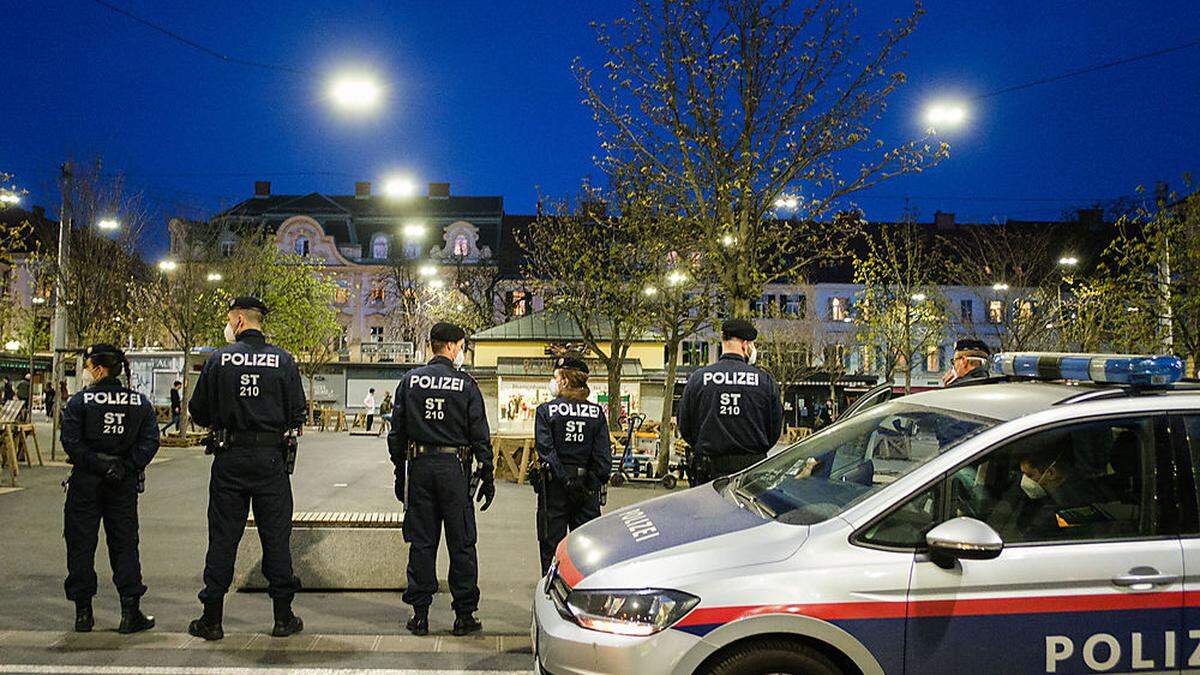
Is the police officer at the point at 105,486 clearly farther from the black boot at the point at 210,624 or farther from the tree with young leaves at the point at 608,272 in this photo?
the tree with young leaves at the point at 608,272

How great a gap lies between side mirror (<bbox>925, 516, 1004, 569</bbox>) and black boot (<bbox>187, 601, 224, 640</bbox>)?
4.54 metres

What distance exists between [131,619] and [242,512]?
3.43 feet

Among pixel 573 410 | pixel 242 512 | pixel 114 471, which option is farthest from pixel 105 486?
pixel 573 410

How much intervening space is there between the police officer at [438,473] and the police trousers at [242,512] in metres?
0.80

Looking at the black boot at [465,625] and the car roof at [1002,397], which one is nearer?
the car roof at [1002,397]

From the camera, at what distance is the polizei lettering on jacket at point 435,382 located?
19.7 ft

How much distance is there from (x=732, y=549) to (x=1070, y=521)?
1.47 meters

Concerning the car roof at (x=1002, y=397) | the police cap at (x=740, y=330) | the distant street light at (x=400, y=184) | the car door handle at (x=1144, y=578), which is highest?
the distant street light at (x=400, y=184)

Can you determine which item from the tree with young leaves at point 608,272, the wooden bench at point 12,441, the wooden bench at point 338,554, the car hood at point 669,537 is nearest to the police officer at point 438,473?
the wooden bench at point 338,554

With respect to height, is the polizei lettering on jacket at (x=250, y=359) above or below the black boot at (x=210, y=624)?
above

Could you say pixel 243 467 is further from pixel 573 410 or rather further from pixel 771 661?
pixel 771 661

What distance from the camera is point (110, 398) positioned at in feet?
19.8

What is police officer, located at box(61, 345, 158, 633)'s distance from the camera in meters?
5.87

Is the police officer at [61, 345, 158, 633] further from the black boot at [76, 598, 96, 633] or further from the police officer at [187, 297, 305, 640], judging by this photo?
the police officer at [187, 297, 305, 640]
